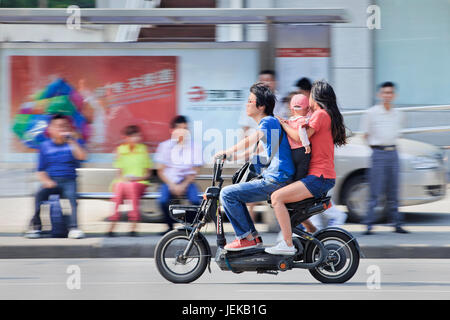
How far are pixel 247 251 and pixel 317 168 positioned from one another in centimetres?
90

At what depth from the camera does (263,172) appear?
21.6ft

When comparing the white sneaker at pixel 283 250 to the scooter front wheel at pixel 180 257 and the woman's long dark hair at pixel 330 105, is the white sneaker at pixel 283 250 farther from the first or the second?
the woman's long dark hair at pixel 330 105

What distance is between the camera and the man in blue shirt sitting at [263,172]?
639 cm

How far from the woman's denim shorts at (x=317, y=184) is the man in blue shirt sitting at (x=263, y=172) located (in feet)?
0.48

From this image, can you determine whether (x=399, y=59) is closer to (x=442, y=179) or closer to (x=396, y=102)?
(x=396, y=102)

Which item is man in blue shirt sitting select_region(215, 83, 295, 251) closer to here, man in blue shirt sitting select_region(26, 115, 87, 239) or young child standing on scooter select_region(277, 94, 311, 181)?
young child standing on scooter select_region(277, 94, 311, 181)

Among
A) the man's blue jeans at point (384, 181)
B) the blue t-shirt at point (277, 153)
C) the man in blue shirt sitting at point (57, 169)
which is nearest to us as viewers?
the blue t-shirt at point (277, 153)

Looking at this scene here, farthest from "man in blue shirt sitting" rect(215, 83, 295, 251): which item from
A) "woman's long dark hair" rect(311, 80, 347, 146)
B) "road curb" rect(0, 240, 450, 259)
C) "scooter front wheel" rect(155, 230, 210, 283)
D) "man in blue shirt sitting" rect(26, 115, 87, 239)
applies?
"man in blue shirt sitting" rect(26, 115, 87, 239)

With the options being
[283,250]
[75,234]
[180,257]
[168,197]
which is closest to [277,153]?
[283,250]

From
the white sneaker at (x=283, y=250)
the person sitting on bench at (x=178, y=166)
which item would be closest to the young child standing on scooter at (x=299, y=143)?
the white sneaker at (x=283, y=250)

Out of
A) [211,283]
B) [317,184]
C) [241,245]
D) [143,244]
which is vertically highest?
[317,184]

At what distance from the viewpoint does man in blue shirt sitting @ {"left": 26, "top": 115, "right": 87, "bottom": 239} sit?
29.5 feet

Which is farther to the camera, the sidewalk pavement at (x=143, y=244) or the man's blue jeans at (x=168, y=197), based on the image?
the man's blue jeans at (x=168, y=197)

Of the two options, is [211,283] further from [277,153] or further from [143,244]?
[143,244]
